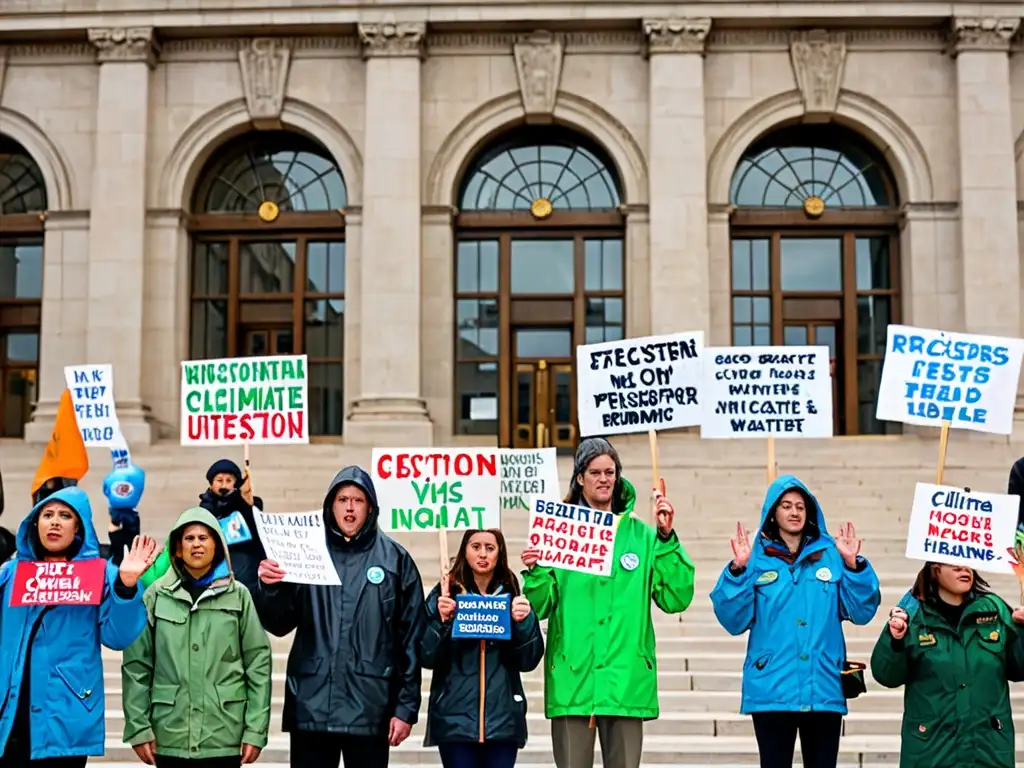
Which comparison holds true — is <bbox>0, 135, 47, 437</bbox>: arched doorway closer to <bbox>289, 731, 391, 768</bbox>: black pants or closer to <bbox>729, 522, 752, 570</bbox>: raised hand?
<bbox>289, 731, 391, 768</bbox>: black pants

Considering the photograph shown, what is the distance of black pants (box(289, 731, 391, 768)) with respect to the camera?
6.75m

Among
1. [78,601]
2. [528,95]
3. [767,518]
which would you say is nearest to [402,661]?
[78,601]

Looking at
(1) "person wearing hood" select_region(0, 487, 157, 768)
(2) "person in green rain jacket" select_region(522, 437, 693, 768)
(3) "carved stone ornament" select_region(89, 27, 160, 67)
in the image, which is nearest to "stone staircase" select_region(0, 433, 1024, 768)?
(2) "person in green rain jacket" select_region(522, 437, 693, 768)

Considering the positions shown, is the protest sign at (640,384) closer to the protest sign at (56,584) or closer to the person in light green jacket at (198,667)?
the person in light green jacket at (198,667)

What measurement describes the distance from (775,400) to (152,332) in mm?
17777

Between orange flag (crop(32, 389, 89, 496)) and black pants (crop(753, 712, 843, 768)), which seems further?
orange flag (crop(32, 389, 89, 496))

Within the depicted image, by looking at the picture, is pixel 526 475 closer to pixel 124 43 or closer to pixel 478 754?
pixel 478 754

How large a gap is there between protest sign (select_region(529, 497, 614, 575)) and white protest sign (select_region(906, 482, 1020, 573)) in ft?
5.34

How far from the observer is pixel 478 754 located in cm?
682

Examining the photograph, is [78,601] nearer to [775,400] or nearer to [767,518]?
[767,518]

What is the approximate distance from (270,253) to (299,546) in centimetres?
1967

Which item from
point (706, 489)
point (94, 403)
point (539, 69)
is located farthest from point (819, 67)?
point (94, 403)

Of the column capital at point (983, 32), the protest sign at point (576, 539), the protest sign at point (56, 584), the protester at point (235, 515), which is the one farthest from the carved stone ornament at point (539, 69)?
the protest sign at point (56, 584)

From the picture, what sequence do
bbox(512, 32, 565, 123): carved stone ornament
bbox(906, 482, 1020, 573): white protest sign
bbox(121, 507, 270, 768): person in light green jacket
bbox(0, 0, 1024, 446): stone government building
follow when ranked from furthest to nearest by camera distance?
bbox(512, 32, 565, 123): carved stone ornament → bbox(0, 0, 1024, 446): stone government building → bbox(906, 482, 1020, 573): white protest sign → bbox(121, 507, 270, 768): person in light green jacket
